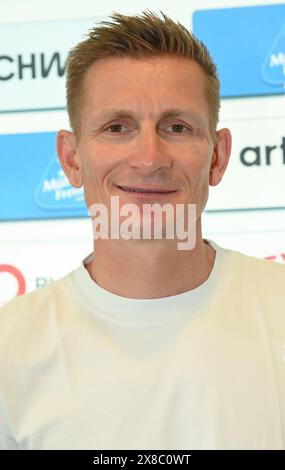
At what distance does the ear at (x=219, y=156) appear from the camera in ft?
4.07

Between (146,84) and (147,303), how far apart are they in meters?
0.31

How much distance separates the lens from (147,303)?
1.14 m

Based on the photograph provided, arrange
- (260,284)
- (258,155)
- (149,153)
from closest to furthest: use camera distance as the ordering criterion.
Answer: (149,153) < (260,284) < (258,155)

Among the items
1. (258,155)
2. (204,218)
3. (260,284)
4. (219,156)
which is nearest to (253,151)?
(258,155)

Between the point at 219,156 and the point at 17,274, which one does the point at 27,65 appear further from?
the point at 219,156

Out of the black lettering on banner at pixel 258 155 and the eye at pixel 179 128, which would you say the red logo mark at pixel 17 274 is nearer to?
the black lettering on banner at pixel 258 155

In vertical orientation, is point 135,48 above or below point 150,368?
above

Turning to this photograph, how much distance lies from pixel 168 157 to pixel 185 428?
0.37 meters

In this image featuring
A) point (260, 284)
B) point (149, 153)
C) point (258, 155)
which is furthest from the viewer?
point (258, 155)

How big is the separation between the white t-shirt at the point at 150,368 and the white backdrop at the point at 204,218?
0.46m

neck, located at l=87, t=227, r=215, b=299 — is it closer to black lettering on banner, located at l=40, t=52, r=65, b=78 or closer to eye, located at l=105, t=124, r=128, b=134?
eye, located at l=105, t=124, r=128, b=134

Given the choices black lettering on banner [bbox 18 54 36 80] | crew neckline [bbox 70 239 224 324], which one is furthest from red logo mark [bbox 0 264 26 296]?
crew neckline [bbox 70 239 224 324]

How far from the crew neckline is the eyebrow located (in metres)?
0.23

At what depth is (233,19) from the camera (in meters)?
1.69
